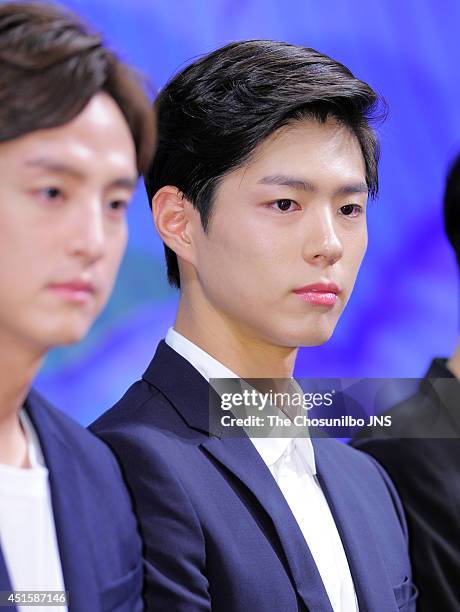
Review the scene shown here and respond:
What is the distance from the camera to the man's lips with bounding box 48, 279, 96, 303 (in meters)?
1.35

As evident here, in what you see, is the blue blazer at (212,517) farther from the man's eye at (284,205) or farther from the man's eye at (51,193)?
the man's eye at (51,193)

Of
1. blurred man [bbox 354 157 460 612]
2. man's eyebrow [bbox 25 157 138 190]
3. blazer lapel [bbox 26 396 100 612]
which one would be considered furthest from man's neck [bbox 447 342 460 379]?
man's eyebrow [bbox 25 157 138 190]

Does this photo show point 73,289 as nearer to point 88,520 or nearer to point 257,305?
point 88,520

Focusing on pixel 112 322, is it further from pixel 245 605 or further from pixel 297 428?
pixel 245 605

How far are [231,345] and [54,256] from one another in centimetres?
64

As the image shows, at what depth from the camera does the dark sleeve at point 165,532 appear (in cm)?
160

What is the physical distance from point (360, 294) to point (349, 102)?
924mm

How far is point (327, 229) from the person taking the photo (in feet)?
6.00

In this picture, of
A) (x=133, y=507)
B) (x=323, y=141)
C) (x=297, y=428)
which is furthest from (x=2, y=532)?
(x=323, y=141)

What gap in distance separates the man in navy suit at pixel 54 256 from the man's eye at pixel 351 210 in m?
0.53

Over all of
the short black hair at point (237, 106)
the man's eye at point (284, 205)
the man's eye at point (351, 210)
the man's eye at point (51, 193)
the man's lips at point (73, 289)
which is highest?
the short black hair at point (237, 106)

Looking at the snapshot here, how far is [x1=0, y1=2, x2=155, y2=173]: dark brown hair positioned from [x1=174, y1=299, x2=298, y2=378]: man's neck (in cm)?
51

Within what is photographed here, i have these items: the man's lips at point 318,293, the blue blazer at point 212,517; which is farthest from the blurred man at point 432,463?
the man's lips at point 318,293

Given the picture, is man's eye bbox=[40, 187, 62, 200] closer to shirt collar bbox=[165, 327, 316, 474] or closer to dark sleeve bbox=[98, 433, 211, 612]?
dark sleeve bbox=[98, 433, 211, 612]
